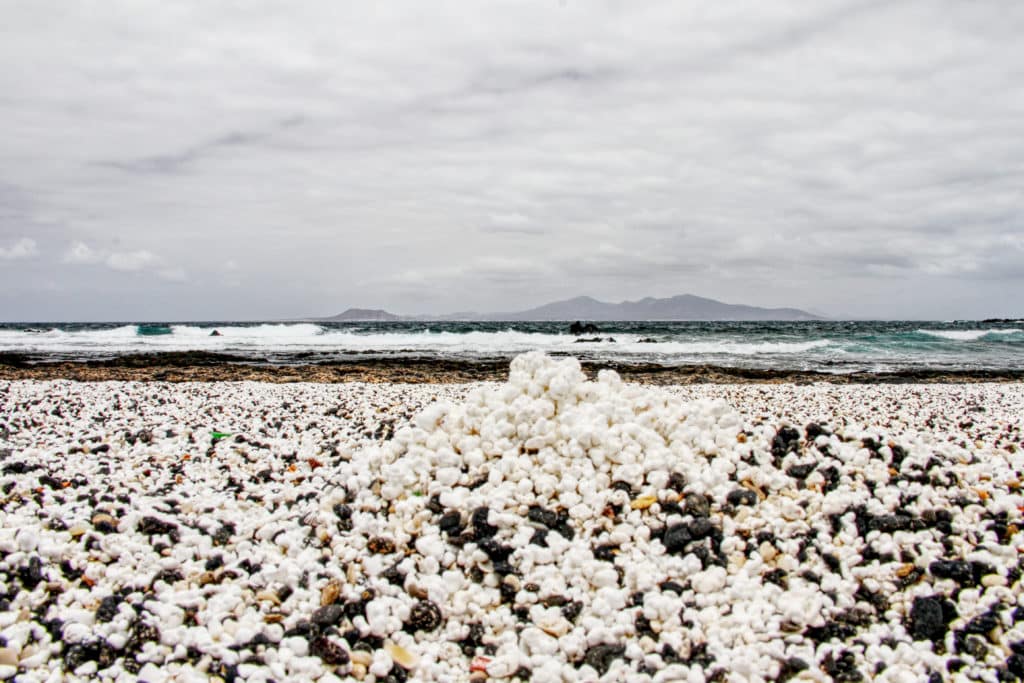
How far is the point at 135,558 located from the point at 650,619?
267 centimetres

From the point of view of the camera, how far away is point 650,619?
316 centimetres

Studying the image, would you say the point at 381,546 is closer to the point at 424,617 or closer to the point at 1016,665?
the point at 424,617

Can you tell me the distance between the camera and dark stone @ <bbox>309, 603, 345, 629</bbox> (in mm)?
3119

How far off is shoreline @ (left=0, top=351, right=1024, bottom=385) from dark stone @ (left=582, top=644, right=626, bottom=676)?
11.7 meters

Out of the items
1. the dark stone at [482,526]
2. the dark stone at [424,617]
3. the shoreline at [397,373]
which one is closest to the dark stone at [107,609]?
the dark stone at [424,617]

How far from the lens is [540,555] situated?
11.6 feet

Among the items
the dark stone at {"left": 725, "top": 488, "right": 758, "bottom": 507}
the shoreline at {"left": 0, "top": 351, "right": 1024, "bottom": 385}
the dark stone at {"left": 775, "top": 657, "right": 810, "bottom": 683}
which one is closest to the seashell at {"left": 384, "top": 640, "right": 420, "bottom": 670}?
the dark stone at {"left": 775, "top": 657, "right": 810, "bottom": 683}

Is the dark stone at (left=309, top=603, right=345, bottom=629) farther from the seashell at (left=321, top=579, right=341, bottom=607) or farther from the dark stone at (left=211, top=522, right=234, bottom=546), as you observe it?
the dark stone at (left=211, top=522, right=234, bottom=546)

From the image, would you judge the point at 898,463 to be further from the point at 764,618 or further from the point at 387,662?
the point at 387,662

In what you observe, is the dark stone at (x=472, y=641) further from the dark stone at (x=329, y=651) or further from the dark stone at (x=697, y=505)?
the dark stone at (x=697, y=505)

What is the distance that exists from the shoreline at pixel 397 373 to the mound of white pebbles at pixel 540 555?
10143mm

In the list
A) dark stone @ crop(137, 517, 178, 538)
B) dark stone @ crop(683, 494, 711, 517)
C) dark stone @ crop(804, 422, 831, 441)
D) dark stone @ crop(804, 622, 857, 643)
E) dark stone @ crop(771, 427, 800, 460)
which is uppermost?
dark stone @ crop(804, 422, 831, 441)

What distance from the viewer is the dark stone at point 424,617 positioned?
3186 mm

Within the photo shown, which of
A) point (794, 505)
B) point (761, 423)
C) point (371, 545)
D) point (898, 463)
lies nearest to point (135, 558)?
point (371, 545)
